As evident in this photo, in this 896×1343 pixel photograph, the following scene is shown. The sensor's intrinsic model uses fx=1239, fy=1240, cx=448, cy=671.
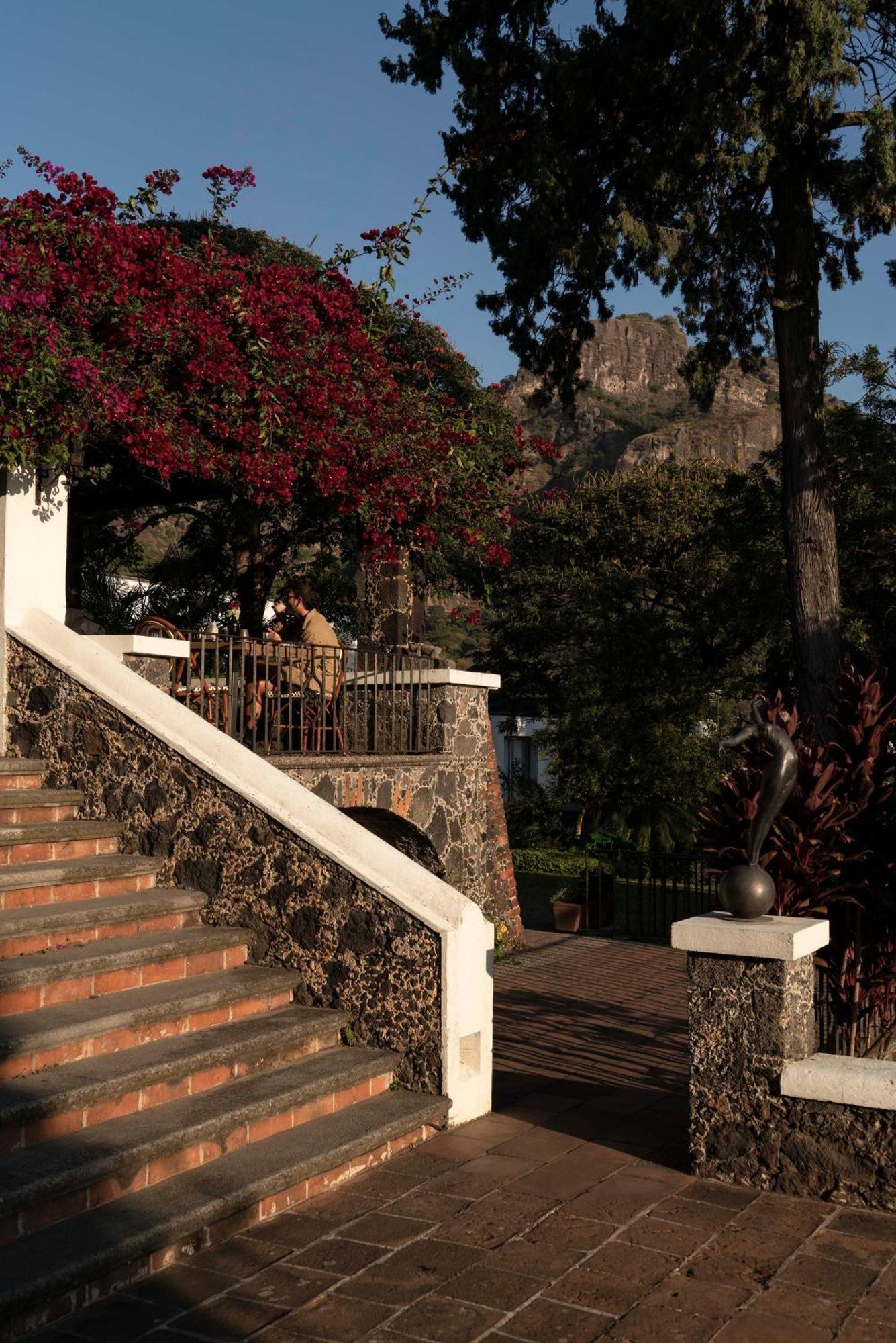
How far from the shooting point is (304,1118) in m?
5.30

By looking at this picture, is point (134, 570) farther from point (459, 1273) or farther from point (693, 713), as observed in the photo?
point (459, 1273)

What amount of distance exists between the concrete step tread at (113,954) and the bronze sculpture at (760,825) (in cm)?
253

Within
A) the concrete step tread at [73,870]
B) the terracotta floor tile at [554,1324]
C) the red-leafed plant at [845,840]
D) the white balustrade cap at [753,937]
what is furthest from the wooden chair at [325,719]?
the terracotta floor tile at [554,1324]

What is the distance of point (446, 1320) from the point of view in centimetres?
377

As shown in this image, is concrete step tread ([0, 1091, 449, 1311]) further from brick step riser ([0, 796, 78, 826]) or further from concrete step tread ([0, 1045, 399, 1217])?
brick step riser ([0, 796, 78, 826])

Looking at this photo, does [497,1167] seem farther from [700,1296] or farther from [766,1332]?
[766,1332]

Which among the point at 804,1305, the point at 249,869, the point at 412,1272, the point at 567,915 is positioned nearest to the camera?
the point at 804,1305

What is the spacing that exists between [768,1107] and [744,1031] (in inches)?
12.0

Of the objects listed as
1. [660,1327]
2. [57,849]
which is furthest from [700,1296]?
[57,849]

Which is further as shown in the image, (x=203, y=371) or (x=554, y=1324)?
(x=203, y=371)

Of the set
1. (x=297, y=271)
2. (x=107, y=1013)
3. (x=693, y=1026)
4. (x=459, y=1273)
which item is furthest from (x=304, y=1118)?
(x=297, y=271)

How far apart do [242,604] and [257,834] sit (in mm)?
9972

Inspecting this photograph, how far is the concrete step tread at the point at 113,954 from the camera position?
17.0 feet

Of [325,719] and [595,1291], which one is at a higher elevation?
[325,719]
